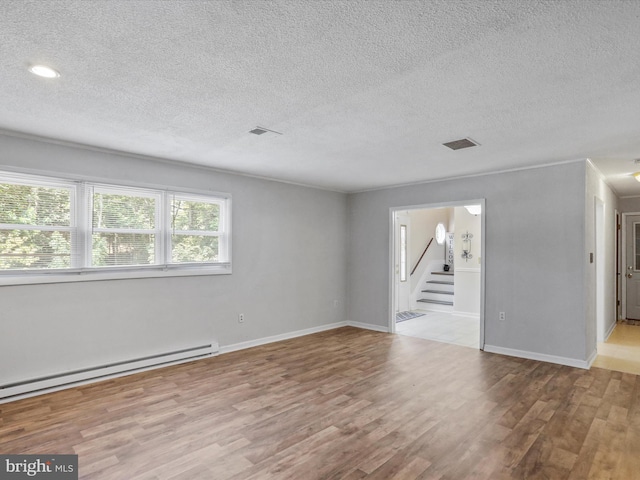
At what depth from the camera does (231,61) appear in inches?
83.2

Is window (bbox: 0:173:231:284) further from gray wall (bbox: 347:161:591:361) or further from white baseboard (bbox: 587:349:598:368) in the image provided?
white baseboard (bbox: 587:349:598:368)

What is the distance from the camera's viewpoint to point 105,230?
4035 mm

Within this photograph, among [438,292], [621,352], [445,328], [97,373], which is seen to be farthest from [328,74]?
[438,292]

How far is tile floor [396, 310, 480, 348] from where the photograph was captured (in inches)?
228

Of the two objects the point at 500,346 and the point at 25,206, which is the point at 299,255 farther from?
the point at 25,206

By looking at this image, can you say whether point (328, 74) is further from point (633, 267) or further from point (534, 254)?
point (633, 267)

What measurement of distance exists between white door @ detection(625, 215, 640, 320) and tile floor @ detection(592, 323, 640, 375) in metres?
1.08

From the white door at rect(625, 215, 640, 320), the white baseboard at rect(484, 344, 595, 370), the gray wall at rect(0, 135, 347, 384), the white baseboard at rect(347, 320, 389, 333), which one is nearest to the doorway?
the white door at rect(625, 215, 640, 320)

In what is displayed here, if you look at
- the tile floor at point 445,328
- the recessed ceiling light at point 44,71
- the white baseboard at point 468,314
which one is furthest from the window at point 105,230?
the white baseboard at point 468,314

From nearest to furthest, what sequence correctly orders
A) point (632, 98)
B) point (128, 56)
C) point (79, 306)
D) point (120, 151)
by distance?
point (128, 56) → point (632, 98) → point (79, 306) → point (120, 151)

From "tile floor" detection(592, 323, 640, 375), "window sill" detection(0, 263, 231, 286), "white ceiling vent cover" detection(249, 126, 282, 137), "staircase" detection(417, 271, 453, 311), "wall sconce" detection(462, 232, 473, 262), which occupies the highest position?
"white ceiling vent cover" detection(249, 126, 282, 137)

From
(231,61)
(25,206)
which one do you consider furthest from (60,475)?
(231,61)

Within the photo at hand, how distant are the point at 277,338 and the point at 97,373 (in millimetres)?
2504

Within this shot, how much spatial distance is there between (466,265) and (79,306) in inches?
276
